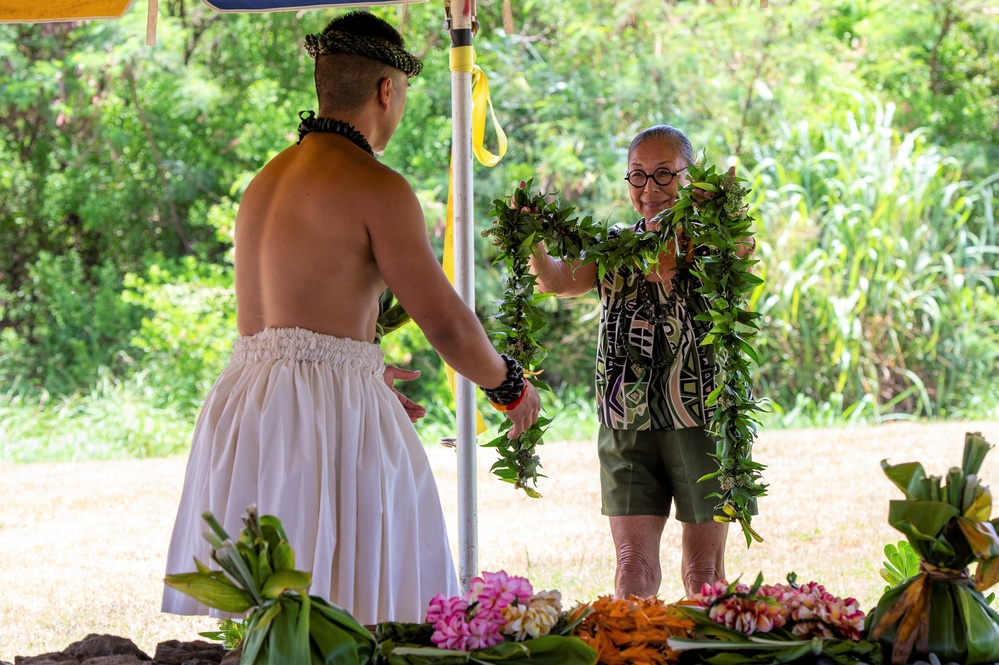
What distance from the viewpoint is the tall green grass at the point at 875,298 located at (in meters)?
8.31

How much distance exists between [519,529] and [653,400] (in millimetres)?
3114

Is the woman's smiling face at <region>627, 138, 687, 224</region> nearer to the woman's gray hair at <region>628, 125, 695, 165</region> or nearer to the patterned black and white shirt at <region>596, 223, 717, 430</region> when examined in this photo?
the woman's gray hair at <region>628, 125, 695, 165</region>

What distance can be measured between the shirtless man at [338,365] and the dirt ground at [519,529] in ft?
6.80

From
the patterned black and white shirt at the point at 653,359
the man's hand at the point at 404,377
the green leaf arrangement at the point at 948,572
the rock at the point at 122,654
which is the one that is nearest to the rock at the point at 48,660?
the rock at the point at 122,654

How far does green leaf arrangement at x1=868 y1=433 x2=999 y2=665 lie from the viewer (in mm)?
2139

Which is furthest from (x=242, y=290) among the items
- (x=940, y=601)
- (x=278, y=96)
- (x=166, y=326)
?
(x=278, y=96)

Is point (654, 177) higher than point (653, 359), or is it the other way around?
point (654, 177)

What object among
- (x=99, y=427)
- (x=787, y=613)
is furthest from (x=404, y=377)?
(x=99, y=427)

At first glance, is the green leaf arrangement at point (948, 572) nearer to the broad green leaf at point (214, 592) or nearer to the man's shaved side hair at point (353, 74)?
the broad green leaf at point (214, 592)

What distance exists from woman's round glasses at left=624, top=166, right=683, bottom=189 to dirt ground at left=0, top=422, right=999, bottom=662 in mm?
2015

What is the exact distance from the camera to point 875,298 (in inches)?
330

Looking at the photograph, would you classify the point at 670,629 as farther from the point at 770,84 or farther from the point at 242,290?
the point at 770,84

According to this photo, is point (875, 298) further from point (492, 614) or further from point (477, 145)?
point (492, 614)

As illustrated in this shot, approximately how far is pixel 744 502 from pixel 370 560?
3.53ft
